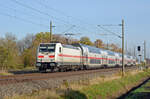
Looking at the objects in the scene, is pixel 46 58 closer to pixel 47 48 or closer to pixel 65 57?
pixel 47 48

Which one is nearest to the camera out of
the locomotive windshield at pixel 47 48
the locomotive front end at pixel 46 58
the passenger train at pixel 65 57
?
the locomotive front end at pixel 46 58

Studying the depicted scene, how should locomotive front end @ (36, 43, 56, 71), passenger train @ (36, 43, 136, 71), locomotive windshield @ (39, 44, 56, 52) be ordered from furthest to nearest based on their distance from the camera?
locomotive windshield @ (39, 44, 56, 52) < passenger train @ (36, 43, 136, 71) < locomotive front end @ (36, 43, 56, 71)

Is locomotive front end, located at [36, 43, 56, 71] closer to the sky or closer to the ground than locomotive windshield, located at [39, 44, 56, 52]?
closer to the ground

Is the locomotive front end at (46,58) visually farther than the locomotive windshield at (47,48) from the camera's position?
No

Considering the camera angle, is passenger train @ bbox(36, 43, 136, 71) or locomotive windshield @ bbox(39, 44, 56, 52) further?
locomotive windshield @ bbox(39, 44, 56, 52)

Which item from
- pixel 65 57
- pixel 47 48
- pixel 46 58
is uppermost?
pixel 47 48

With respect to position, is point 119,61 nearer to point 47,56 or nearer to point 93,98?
point 47,56

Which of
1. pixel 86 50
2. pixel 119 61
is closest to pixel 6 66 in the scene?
pixel 86 50

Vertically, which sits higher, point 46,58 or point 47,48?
point 47,48

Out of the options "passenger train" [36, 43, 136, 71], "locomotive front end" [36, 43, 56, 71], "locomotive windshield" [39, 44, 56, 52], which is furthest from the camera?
"locomotive windshield" [39, 44, 56, 52]

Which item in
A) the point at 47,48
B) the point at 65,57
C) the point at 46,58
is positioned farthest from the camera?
the point at 65,57

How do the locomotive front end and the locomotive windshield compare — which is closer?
the locomotive front end

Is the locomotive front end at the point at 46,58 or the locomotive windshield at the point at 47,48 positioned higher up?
the locomotive windshield at the point at 47,48

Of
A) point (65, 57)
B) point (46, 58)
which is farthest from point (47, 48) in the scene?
point (65, 57)
